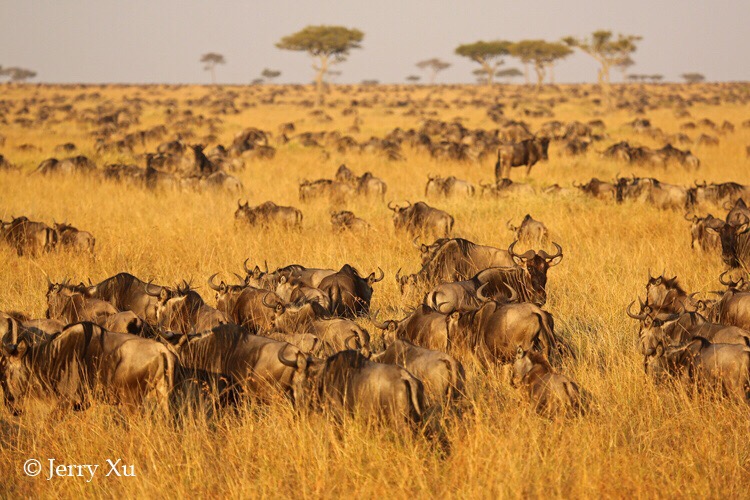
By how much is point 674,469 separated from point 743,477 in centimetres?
38

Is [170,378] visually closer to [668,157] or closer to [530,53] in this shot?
[668,157]

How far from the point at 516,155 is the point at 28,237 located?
12.9 metres

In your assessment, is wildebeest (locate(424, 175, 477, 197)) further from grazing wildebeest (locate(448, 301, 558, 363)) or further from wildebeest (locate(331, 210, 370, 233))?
grazing wildebeest (locate(448, 301, 558, 363))

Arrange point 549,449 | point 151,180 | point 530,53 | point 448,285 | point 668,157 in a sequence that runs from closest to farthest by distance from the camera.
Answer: point 549,449, point 448,285, point 151,180, point 668,157, point 530,53

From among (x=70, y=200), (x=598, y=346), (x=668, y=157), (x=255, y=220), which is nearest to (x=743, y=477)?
(x=598, y=346)

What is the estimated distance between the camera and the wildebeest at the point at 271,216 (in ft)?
40.2

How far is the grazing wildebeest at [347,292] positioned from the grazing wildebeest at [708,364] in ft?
10.3

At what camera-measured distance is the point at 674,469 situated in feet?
14.6

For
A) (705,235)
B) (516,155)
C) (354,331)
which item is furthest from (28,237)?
(516,155)

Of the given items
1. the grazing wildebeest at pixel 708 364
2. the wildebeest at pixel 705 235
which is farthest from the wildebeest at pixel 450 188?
the grazing wildebeest at pixel 708 364

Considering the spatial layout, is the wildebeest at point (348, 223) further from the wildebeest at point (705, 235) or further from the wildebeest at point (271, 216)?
the wildebeest at point (705, 235)

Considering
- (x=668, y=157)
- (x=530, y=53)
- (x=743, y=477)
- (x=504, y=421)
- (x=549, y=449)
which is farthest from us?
(x=530, y=53)

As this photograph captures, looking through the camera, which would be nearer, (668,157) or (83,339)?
(83,339)

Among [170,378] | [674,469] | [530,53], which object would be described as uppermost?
[530,53]
